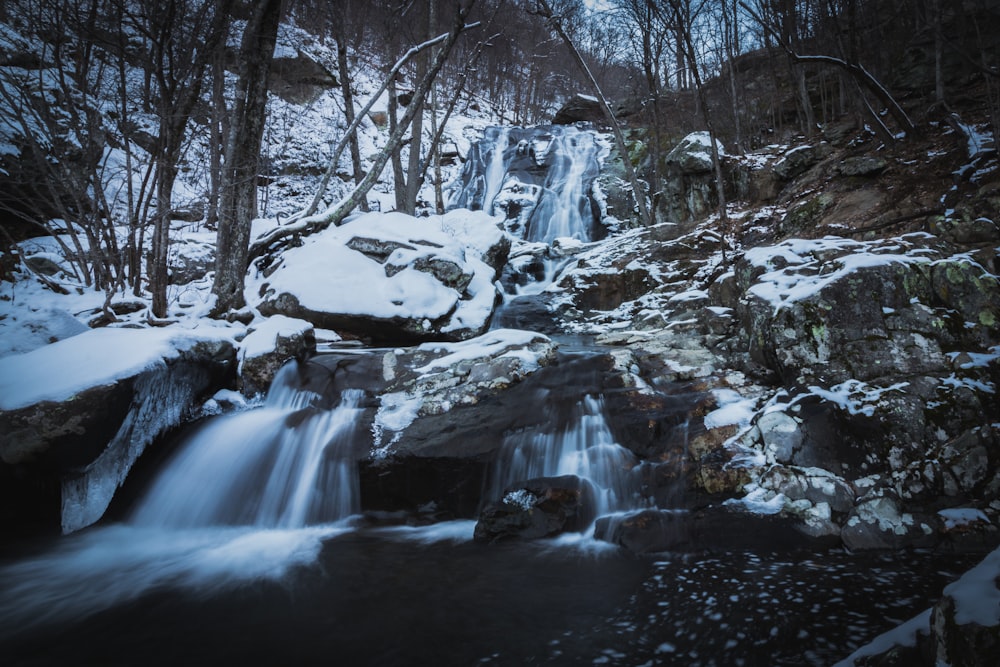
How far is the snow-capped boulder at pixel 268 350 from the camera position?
5.95 m

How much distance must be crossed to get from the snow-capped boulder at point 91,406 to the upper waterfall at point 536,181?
11921 mm

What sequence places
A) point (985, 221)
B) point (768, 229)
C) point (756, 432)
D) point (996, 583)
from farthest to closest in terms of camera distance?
point (768, 229) < point (985, 221) < point (756, 432) < point (996, 583)

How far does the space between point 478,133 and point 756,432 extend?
22953 mm

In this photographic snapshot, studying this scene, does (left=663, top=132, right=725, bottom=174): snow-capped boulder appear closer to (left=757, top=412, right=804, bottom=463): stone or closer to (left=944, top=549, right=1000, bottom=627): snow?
(left=757, top=412, right=804, bottom=463): stone

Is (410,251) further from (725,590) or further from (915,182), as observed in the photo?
(915,182)

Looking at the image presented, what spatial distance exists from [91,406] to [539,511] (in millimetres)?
4182

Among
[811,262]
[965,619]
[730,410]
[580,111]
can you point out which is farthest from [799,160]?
[580,111]

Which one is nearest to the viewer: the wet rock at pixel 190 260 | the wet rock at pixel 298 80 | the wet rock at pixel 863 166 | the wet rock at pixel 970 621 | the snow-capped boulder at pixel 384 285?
the wet rock at pixel 970 621

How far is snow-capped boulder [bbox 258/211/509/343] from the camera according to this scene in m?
7.39

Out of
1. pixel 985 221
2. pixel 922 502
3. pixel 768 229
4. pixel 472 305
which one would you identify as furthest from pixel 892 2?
pixel 922 502

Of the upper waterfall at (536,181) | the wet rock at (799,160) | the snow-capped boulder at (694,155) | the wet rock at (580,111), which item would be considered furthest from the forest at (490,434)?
the wet rock at (580,111)

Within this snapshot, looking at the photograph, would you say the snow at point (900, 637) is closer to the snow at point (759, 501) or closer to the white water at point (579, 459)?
the snow at point (759, 501)

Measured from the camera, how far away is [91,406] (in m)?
4.28

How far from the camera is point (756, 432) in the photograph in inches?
172
